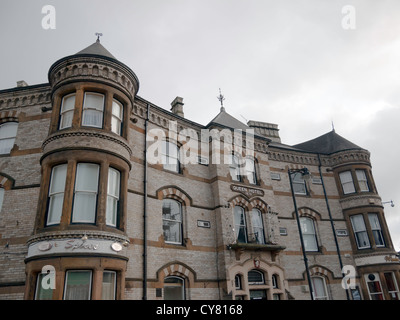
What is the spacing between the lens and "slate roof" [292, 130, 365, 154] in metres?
22.8

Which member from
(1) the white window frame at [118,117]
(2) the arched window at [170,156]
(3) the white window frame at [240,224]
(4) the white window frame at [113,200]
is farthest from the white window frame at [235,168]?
(4) the white window frame at [113,200]

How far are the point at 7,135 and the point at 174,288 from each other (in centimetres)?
1009

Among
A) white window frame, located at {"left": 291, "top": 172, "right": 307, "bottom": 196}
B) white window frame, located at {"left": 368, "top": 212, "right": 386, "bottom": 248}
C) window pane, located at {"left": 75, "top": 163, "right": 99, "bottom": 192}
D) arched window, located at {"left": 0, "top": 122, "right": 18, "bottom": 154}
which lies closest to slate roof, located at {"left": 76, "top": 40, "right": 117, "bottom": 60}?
arched window, located at {"left": 0, "top": 122, "right": 18, "bottom": 154}

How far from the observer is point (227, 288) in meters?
14.1

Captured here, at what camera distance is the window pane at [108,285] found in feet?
33.3

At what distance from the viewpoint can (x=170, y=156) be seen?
16.0m

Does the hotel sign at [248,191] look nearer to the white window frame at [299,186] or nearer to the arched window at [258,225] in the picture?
the arched window at [258,225]

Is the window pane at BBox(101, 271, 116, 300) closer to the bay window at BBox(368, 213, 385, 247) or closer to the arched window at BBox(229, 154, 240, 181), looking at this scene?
the arched window at BBox(229, 154, 240, 181)

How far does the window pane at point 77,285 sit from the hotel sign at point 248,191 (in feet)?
30.4

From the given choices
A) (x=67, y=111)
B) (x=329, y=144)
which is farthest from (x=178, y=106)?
(x=329, y=144)

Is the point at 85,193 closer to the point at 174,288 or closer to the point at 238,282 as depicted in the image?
the point at 174,288

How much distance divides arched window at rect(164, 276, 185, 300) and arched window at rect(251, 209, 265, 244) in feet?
17.0
